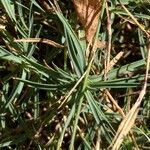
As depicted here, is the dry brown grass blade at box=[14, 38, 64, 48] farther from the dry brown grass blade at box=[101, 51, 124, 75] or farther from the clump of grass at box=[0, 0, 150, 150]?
the dry brown grass blade at box=[101, 51, 124, 75]

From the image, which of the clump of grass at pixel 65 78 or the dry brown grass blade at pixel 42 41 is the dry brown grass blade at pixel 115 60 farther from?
the dry brown grass blade at pixel 42 41

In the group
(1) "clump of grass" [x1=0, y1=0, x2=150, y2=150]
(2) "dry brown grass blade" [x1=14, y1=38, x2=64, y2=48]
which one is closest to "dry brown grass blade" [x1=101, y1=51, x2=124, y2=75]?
(1) "clump of grass" [x1=0, y1=0, x2=150, y2=150]

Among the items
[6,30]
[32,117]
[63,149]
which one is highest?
[6,30]

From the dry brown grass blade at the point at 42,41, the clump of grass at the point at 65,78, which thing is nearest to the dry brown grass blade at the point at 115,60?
the clump of grass at the point at 65,78

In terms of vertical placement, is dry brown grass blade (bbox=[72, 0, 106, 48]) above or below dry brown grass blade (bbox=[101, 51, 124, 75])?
above

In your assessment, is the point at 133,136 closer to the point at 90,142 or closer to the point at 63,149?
the point at 90,142

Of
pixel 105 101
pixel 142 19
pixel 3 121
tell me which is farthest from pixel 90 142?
pixel 142 19

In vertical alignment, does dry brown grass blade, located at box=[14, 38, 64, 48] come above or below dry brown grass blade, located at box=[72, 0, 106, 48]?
below

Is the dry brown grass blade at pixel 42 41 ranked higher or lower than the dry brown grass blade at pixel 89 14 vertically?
lower
